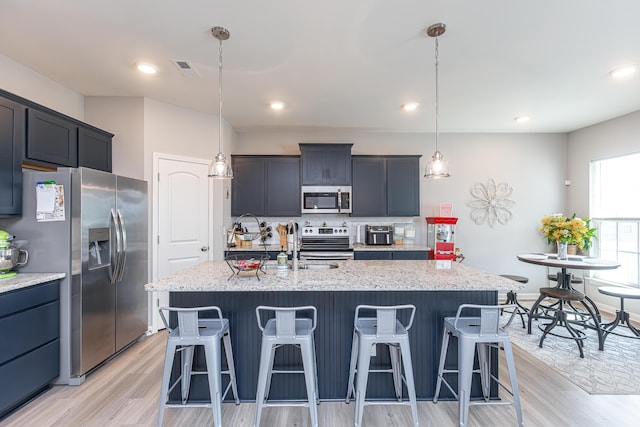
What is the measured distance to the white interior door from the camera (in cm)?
352

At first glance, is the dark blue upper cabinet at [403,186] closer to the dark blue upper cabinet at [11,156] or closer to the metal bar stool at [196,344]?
the metal bar stool at [196,344]

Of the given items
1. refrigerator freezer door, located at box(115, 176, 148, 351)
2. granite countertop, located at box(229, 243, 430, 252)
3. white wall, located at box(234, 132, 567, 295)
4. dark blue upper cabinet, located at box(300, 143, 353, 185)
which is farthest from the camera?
white wall, located at box(234, 132, 567, 295)

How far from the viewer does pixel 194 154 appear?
387 centimetres

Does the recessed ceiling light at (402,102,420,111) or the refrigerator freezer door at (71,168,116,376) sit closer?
the refrigerator freezer door at (71,168,116,376)

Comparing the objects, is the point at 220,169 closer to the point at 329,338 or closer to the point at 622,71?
the point at 329,338

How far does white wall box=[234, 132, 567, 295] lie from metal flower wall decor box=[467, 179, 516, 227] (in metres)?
0.08

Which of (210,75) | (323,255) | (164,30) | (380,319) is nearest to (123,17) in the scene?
(164,30)

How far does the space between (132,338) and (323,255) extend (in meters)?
2.38

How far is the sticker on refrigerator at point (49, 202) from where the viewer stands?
238cm

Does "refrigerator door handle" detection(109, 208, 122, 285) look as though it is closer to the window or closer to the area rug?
the area rug

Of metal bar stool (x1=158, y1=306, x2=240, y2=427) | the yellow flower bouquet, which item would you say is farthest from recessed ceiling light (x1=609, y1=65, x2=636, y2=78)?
metal bar stool (x1=158, y1=306, x2=240, y2=427)

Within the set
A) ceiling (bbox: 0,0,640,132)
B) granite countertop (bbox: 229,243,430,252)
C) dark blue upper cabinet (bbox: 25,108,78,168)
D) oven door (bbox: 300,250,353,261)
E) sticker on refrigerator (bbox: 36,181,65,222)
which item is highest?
ceiling (bbox: 0,0,640,132)

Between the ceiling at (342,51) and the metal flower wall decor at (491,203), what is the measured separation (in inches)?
53.3

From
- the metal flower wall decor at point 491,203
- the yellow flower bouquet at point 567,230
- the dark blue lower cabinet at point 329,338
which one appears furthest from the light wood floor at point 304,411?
the metal flower wall decor at point 491,203
